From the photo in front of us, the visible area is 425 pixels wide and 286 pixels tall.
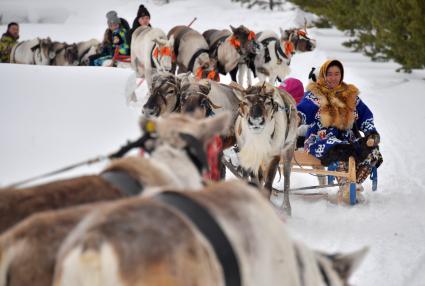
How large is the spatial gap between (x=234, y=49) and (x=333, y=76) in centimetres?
667

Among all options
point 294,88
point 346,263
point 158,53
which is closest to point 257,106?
point 294,88

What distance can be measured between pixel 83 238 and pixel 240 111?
501cm

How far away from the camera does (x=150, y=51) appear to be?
43.0ft

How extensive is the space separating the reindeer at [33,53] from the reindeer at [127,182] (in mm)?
13213

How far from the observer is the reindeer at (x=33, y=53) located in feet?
50.3

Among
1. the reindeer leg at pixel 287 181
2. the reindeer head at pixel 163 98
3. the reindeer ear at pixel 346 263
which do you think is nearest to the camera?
the reindeer ear at pixel 346 263

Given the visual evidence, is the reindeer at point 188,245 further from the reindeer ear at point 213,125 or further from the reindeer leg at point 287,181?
the reindeer leg at point 287,181

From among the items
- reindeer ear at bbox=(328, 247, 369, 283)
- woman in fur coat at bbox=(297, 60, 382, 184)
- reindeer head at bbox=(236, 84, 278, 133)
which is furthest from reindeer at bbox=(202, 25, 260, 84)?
reindeer ear at bbox=(328, 247, 369, 283)

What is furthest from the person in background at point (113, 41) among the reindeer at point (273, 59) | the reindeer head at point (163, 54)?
the reindeer at point (273, 59)

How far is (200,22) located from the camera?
30703 millimetres

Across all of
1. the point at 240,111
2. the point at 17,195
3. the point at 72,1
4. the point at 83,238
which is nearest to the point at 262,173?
the point at 240,111

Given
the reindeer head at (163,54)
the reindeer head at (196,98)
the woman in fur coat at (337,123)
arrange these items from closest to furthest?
the reindeer head at (196,98), the woman in fur coat at (337,123), the reindeer head at (163,54)

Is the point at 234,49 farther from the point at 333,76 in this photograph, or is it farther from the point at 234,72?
the point at 333,76

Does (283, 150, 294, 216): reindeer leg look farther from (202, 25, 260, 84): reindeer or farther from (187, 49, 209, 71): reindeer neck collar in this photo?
(202, 25, 260, 84): reindeer
